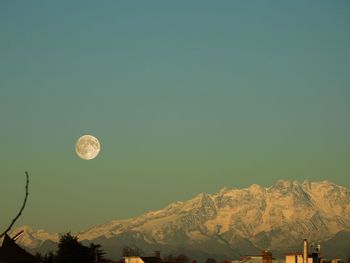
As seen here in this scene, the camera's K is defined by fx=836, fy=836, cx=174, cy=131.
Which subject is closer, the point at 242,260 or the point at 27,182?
the point at 27,182

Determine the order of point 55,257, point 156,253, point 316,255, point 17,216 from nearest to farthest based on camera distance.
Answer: point 17,216, point 316,255, point 55,257, point 156,253

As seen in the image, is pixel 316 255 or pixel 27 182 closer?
pixel 27 182

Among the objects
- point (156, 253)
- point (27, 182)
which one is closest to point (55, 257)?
point (156, 253)

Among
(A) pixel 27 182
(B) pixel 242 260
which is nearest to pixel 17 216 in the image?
(A) pixel 27 182

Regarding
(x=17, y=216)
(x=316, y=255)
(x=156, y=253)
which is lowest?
(x=17, y=216)

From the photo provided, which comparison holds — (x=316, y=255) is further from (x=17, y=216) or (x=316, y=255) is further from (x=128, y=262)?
(x=17, y=216)

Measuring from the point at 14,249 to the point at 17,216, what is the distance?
12422 centimetres

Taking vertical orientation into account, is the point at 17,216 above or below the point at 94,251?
below

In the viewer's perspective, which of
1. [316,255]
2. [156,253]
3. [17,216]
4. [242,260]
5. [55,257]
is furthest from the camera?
[156,253]

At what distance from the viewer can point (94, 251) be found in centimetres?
14275

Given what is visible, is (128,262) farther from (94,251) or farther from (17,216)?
(17,216)

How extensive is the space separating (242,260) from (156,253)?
4978 centimetres

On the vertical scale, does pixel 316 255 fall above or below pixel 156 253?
below

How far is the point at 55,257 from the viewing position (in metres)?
139
